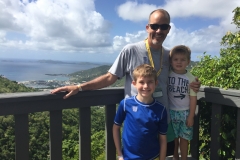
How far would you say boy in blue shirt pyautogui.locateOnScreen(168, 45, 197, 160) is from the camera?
8.04 ft

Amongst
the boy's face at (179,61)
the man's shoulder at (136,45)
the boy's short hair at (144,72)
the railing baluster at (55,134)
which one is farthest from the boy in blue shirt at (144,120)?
the railing baluster at (55,134)

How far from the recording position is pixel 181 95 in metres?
2.50

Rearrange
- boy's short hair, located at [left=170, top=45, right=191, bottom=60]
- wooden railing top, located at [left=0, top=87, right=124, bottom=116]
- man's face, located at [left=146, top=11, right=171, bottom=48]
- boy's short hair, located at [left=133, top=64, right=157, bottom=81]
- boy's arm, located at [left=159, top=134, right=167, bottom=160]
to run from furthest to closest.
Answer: boy's short hair, located at [left=170, top=45, right=191, bottom=60] → man's face, located at [left=146, top=11, right=171, bottom=48] → boy's arm, located at [left=159, top=134, right=167, bottom=160] → boy's short hair, located at [left=133, top=64, right=157, bottom=81] → wooden railing top, located at [left=0, top=87, right=124, bottom=116]

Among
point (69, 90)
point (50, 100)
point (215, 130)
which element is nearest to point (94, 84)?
point (69, 90)

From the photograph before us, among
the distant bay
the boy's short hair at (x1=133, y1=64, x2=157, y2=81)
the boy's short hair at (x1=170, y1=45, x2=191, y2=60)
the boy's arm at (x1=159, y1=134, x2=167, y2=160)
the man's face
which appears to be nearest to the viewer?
the boy's short hair at (x1=133, y1=64, x2=157, y2=81)

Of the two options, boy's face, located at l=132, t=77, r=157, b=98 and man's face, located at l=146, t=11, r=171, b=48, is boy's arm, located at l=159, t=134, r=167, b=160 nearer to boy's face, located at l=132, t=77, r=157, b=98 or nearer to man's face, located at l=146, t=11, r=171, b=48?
boy's face, located at l=132, t=77, r=157, b=98

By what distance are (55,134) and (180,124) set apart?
131 cm

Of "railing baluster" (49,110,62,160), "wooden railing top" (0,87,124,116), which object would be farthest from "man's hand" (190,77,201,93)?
"railing baluster" (49,110,62,160)

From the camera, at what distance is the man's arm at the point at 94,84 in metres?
2.13

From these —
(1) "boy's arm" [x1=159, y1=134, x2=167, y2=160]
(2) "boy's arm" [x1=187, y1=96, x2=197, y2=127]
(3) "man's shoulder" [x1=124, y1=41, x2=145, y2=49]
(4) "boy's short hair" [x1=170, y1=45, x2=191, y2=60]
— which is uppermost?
(3) "man's shoulder" [x1=124, y1=41, x2=145, y2=49]

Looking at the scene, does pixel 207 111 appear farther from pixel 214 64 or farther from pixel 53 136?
pixel 53 136

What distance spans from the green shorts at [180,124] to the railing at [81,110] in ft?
0.95

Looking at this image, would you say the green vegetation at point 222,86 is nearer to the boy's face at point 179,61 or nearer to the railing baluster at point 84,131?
the boy's face at point 179,61

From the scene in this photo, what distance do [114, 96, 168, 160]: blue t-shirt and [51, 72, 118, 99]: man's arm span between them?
0.95ft
